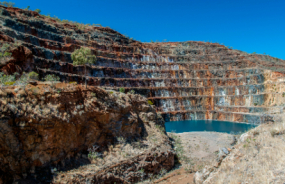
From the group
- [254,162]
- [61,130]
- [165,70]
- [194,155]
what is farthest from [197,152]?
[165,70]

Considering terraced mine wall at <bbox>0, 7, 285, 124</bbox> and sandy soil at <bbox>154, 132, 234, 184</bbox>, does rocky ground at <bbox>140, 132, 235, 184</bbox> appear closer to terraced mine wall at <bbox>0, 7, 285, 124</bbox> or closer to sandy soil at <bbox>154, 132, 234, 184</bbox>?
sandy soil at <bbox>154, 132, 234, 184</bbox>

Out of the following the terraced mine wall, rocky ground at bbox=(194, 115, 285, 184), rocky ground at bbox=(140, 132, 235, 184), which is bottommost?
rocky ground at bbox=(140, 132, 235, 184)

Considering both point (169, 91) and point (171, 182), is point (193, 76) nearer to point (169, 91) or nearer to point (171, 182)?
point (169, 91)

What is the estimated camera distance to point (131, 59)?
61250 millimetres

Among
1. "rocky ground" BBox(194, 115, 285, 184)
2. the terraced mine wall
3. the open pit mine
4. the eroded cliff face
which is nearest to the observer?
"rocky ground" BBox(194, 115, 285, 184)

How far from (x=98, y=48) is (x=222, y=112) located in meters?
41.3

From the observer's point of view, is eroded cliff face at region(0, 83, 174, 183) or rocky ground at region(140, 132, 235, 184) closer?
eroded cliff face at region(0, 83, 174, 183)

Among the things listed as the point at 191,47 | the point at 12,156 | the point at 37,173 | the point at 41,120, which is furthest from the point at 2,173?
the point at 191,47

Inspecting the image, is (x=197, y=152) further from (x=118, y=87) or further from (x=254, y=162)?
(x=118, y=87)

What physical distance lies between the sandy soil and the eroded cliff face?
1.51 metres

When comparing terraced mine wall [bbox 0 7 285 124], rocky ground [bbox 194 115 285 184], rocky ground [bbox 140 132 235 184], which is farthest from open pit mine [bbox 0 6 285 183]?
rocky ground [bbox 194 115 285 184]

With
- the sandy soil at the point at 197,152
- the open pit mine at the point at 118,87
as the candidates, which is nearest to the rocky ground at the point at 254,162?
the sandy soil at the point at 197,152

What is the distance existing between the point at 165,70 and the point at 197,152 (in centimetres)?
4058

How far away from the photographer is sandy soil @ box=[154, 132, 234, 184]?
1622 centimetres
